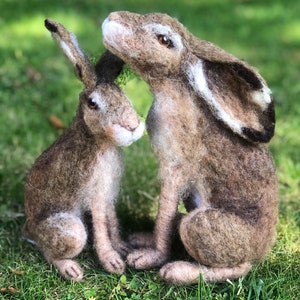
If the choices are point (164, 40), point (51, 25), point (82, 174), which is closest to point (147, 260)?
point (82, 174)

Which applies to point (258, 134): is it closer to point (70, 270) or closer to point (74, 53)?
point (74, 53)

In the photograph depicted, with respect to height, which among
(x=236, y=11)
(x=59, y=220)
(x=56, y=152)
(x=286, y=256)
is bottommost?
(x=236, y=11)

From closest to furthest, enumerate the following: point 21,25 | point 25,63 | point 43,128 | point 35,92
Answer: point 43,128 → point 35,92 → point 25,63 → point 21,25

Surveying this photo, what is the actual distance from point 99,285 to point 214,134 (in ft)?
2.63

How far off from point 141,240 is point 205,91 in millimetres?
826

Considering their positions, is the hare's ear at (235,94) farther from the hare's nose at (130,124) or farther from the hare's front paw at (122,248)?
the hare's front paw at (122,248)

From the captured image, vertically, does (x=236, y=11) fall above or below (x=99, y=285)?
below

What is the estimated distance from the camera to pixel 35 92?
5180 millimetres

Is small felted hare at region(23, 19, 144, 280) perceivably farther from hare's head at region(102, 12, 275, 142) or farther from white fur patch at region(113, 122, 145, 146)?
hare's head at region(102, 12, 275, 142)

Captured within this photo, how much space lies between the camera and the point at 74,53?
274cm

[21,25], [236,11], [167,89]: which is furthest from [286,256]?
[236,11]

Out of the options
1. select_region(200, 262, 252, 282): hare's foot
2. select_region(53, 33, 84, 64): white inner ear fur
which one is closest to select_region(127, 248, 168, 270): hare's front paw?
select_region(200, 262, 252, 282): hare's foot

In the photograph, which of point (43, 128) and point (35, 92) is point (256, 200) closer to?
point (43, 128)

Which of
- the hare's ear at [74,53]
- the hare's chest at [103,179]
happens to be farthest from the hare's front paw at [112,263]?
the hare's ear at [74,53]
